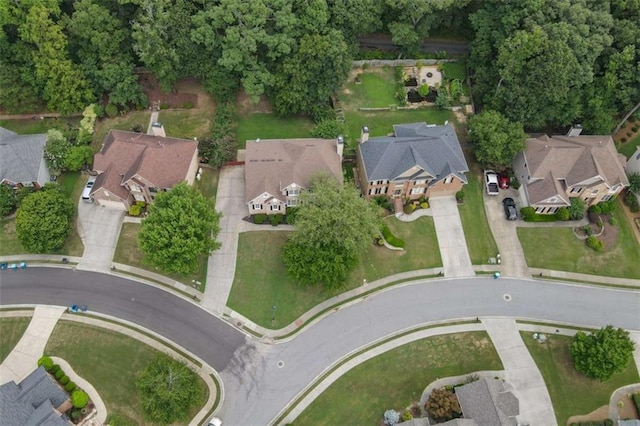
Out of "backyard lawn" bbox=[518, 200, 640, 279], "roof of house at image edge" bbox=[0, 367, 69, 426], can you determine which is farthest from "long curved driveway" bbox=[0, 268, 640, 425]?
"roof of house at image edge" bbox=[0, 367, 69, 426]

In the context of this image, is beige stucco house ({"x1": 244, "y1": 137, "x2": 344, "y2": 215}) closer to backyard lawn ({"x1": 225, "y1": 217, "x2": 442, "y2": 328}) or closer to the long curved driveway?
backyard lawn ({"x1": 225, "y1": 217, "x2": 442, "y2": 328})

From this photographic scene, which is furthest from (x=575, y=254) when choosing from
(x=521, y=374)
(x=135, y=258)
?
(x=135, y=258)

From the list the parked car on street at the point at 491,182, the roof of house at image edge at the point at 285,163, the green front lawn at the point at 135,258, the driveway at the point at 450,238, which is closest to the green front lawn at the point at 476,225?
the driveway at the point at 450,238

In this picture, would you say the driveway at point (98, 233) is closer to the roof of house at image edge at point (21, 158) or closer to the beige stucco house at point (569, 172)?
the roof of house at image edge at point (21, 158)

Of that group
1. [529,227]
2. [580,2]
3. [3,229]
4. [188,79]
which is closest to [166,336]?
[3,229]

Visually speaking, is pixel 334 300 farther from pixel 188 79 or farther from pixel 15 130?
pixel 15 130

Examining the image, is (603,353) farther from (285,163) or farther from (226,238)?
(226,238)
